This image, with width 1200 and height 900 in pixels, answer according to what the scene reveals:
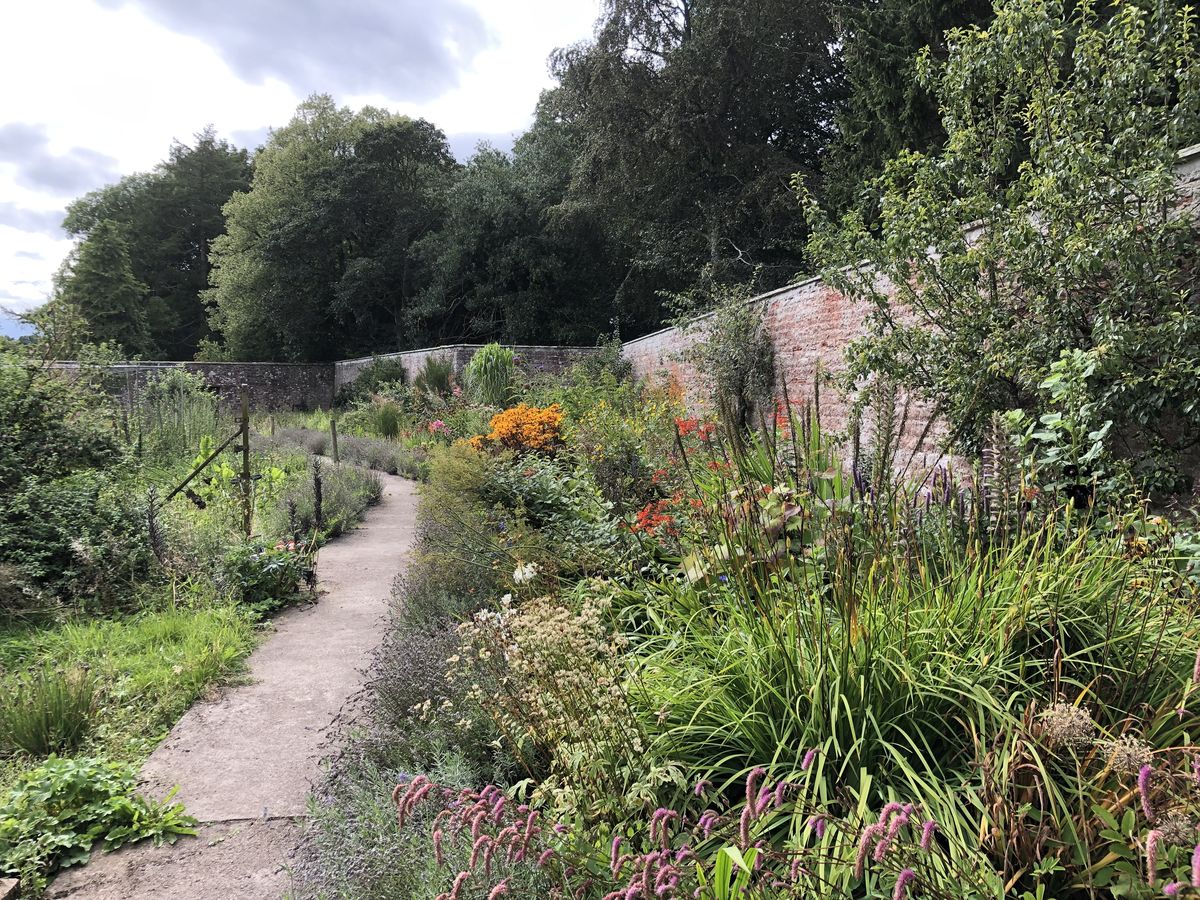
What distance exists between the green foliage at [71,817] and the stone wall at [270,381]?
57.8 ft

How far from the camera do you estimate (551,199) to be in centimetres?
2217

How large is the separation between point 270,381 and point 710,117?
14.6 m

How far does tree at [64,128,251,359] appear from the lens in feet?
98.6

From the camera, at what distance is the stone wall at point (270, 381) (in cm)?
1944

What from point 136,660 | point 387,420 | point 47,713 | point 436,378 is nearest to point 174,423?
point 387,420

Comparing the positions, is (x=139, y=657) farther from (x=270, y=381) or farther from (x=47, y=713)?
(x=270, y=381)

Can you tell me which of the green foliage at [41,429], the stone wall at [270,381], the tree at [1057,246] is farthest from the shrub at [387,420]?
the tree at [1057,246]

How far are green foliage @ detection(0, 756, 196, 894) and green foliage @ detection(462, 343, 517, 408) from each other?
34.3 ft

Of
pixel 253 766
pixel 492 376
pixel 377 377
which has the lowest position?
pixel 253 766

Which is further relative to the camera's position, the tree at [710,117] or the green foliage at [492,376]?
the tree at [710,117]

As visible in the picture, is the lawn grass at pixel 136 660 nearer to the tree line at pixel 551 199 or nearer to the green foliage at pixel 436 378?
the tree line at pixel 551 199

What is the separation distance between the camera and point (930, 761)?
1.76 metres

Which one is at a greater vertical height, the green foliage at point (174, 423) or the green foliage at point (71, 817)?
the green foliage at point (174, 423)

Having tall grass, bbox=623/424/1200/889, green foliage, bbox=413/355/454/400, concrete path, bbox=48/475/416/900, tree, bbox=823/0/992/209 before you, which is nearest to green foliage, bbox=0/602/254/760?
concrete path, bbox=48/475/416/900
